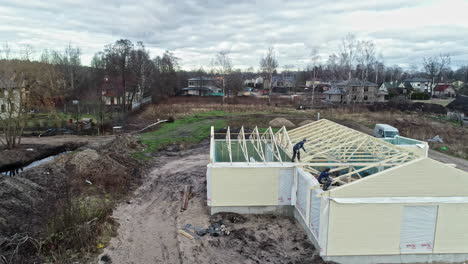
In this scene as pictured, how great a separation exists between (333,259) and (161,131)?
85.2ft

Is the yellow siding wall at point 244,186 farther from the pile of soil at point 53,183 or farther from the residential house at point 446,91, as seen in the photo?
the residential house at point 446,91

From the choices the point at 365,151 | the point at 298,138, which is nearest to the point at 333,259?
the point at 365,151

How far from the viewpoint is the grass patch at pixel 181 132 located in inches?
1061

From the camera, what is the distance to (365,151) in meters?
14.2

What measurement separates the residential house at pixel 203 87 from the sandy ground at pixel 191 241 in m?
61.5

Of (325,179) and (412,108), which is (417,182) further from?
(412,108)

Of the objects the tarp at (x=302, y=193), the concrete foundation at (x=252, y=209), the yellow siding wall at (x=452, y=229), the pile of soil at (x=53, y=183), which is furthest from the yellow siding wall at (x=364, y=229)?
the pile of soil at (x=53, y=183)

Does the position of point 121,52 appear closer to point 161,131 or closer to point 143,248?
point 161,131

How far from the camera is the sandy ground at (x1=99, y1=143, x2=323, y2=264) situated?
10188 mm

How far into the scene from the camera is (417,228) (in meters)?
9.90

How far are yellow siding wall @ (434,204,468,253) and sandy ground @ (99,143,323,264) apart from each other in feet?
13.8

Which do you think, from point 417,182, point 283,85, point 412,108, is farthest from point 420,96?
point 417,182

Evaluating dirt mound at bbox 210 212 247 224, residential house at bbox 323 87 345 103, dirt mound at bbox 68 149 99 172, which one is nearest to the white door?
dirt mound at bbox 210 212 247 224

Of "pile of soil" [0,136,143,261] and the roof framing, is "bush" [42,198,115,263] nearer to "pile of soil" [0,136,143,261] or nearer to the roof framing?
"pile of soil" [0,136,143,261]
